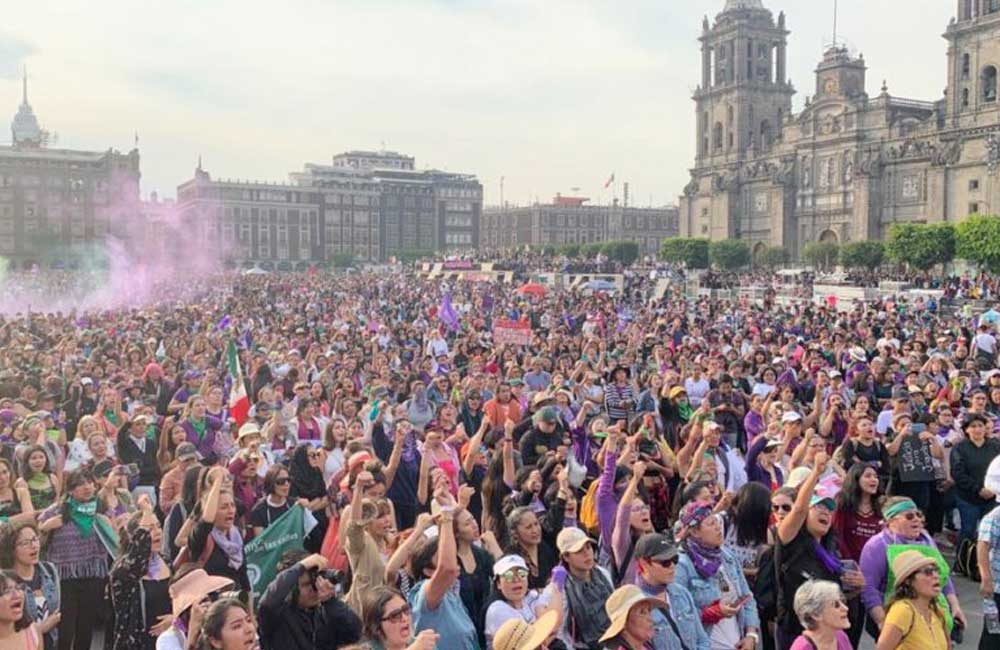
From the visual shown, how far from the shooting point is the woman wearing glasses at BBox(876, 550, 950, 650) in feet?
15.4

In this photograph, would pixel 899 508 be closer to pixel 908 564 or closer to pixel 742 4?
pixel 908 564

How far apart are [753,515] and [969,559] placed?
144 inches

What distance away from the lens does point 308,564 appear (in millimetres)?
4816

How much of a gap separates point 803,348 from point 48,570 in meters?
14.6

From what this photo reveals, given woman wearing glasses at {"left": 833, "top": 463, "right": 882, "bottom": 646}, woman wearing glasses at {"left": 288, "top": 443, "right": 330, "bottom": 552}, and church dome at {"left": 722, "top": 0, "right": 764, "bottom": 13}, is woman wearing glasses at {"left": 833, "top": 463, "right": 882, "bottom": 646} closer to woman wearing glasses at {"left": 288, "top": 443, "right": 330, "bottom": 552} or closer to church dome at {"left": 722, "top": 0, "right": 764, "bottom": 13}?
woman wearing glasses at {"left": 288, "top": 443, "right": 330, "bottom": 552}

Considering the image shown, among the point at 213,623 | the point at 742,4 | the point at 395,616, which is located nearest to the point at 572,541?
the point at 395,616

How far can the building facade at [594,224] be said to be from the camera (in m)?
128

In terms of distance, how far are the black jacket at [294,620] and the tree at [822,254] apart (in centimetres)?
7071

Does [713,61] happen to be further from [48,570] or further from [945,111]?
[48,570]

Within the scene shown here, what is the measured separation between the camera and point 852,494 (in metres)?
6.22

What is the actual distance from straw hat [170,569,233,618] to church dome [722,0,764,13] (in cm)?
8932

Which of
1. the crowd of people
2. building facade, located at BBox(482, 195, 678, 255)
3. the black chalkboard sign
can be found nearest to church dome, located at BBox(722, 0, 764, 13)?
building facade, located at BBox(482, 195, 678, 255)

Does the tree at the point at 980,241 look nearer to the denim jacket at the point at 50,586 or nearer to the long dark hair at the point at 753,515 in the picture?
the long dark hair at the point at 753,515

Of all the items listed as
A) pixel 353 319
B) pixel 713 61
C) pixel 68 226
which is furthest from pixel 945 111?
pixel 68 226
